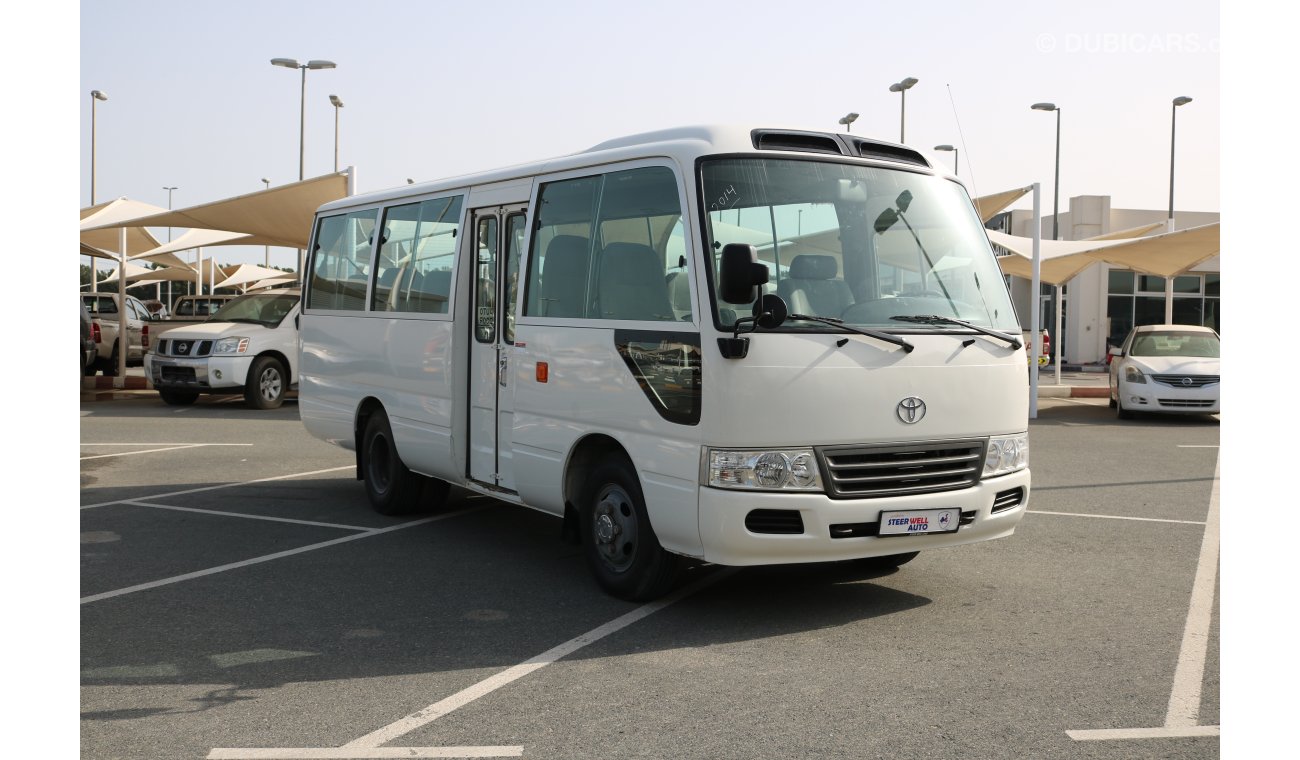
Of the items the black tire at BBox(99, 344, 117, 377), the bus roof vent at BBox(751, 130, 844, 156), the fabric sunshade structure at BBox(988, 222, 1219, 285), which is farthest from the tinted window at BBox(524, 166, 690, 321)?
the black tire at BBox(99, 344, 117, 377)

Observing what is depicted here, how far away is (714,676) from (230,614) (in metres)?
2.66

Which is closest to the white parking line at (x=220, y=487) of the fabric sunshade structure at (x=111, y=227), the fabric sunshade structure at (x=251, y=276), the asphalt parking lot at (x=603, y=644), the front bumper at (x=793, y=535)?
the asphalt parking lot at (x=603, y=644)

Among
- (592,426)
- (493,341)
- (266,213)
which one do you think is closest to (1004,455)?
(592,426)

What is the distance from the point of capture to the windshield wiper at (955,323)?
248 inches

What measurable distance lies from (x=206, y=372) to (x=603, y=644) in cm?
1463

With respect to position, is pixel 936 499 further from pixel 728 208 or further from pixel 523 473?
pixel 523 473

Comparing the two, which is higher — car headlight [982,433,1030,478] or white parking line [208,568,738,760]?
car headlight [982,433,1030,478]

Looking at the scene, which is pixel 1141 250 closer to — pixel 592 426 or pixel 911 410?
pixel 911 410

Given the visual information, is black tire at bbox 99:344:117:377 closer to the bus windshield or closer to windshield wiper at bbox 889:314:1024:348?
the bus windshield

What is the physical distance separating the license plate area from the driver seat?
1.02 m

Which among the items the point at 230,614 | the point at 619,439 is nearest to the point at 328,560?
the point at 230,614

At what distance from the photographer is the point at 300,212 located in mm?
21172

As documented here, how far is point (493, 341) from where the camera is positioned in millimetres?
7934

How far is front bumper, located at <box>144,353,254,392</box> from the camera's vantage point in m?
19.0
